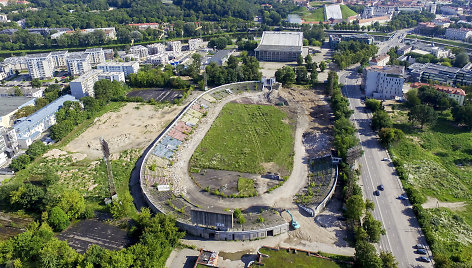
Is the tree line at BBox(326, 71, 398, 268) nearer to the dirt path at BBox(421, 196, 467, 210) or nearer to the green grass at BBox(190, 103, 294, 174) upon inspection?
the dirt path at BBox(421, 196, 467, 210)

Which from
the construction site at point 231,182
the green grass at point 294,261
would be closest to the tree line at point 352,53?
the construction site at point 231,182

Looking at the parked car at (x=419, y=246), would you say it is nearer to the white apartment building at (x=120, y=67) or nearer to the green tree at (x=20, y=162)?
the green tree at (x=20, y=162)

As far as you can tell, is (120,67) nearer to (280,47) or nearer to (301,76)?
(301,76)

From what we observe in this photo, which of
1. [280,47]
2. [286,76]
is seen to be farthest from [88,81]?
[280,47]

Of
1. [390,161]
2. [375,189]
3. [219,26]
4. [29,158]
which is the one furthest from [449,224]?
[219,26]

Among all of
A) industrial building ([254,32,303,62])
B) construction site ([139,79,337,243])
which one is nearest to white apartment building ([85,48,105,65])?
industrial building ([254,32,303,62])
